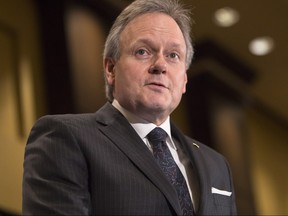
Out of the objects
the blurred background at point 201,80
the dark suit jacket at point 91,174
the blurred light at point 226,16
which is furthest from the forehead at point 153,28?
the blurred light at point 226,16

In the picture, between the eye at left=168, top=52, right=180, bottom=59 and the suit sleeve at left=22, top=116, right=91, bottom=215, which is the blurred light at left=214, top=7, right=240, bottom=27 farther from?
the suit sleeve at left=22, top=116, right=91, bottom=215

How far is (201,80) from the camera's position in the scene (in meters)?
7.59

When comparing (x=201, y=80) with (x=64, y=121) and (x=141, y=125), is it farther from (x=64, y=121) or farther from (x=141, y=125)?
(x=64, y=121)

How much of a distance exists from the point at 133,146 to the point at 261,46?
557cm

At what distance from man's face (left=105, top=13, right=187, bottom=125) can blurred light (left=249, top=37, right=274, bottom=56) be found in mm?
5095

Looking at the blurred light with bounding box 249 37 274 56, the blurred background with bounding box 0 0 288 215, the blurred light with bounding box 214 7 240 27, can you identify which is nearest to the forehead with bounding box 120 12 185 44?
the blurred background with bounding box 0 0 288 215

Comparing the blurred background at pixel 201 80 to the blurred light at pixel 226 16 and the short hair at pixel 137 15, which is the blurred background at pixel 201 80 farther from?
the short hair at pixel 137 15

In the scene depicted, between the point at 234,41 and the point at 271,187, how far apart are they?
2.11 meters

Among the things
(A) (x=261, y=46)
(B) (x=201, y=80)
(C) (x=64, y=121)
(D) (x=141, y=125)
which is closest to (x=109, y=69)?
(D) (x=141, y=125)

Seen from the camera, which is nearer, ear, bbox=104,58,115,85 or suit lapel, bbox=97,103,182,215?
suit lapel, bbox=97,103,182,215

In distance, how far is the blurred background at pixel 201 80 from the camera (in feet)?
17.2

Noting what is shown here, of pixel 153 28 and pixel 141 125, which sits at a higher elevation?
pixel 153 28

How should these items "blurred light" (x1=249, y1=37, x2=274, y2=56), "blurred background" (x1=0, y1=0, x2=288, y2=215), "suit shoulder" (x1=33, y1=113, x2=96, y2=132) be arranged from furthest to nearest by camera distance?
"blurred light" (x1=249, y1=37, x2=274, y2=56)
"blurred background" (x1=0, y1=0, x2=288, y2=215)
"suit shoulder" (x1=33, y1=113, x2=96, y2=132)

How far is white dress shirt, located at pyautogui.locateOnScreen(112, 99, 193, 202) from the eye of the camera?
6.70 ft
